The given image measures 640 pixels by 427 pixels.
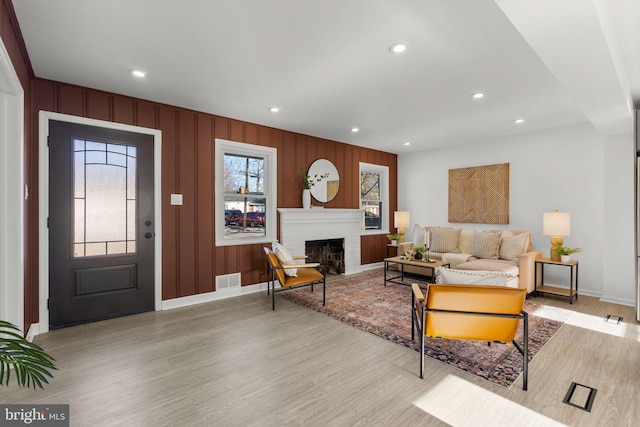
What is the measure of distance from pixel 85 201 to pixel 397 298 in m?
4.04

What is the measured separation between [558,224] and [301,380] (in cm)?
424

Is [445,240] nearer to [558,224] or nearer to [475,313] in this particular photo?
[558,224]

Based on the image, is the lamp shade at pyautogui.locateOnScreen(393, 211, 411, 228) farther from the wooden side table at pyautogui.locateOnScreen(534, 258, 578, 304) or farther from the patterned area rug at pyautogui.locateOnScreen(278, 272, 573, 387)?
the wooden side table at pyautogui.locateOnScreen(534, 258, 578, 304)

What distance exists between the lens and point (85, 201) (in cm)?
345

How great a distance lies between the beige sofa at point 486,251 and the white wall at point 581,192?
52 cm

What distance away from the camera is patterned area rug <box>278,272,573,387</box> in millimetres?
2527

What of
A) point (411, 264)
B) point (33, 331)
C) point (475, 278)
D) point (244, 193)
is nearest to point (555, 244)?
point (411, 264)

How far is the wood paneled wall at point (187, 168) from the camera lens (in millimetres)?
3428

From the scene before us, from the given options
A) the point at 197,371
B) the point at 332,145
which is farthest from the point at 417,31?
the point at 332,145

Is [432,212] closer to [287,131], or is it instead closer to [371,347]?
[287,131]

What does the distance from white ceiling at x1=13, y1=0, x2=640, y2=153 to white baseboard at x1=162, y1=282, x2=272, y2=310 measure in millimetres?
2540

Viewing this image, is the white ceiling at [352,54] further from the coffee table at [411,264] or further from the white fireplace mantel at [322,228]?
the coffee table at [411,264]

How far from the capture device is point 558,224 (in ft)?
14.4

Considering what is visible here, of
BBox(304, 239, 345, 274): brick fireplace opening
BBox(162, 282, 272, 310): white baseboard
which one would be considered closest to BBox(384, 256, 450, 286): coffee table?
BBox(304, 239, 345, 274): brick fireplace opening
